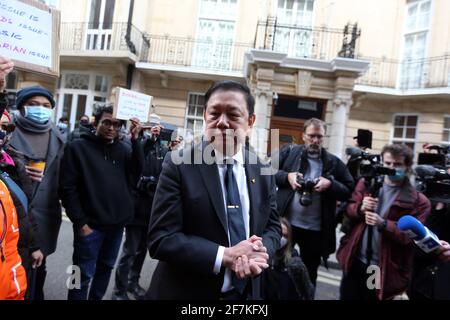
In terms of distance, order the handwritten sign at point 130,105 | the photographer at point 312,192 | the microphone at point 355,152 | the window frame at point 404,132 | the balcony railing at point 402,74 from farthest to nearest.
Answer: the window frame at point 404,132, the balcony railing at point 402,74, the photographer at point 312,192, the microphone at point 355,152, the handwritten sign at point 130,105

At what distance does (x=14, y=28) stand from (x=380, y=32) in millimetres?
12642

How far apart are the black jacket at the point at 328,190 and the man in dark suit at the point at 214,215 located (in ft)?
5.21

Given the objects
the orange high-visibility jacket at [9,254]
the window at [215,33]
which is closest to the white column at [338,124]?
A: the window at [215,33]

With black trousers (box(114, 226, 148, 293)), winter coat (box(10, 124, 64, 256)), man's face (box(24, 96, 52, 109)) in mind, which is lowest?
black trousers (box(114, 226, 148, 293))

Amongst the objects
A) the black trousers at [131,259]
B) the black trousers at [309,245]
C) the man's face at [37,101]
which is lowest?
the black trousers at [131,259]

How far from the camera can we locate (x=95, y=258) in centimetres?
279

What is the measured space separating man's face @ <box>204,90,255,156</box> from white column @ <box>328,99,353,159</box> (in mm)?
8721

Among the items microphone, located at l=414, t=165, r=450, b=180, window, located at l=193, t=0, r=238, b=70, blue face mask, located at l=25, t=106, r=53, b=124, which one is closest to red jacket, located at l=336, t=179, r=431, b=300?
microphone, located at l=414, t=165, r=450, b=180

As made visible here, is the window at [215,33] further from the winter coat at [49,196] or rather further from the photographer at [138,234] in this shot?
the winter coat at [49,196]

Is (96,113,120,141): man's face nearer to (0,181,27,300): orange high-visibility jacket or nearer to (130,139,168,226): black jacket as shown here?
(130,139,168,226): black jacket

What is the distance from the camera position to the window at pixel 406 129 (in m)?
11.9

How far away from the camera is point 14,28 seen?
1.80 metres

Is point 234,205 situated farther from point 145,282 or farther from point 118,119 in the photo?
point 145,282

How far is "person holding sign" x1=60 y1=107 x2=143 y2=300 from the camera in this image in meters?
2.68
